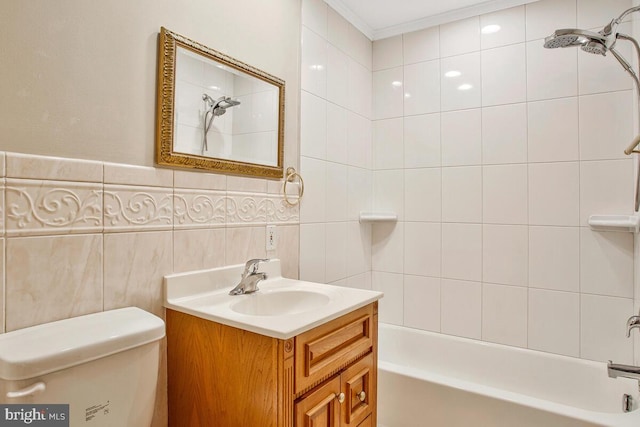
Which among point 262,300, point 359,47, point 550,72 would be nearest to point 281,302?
point 262,300

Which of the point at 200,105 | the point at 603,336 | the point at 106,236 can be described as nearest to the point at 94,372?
the point at 106,236

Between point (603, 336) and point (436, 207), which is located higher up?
point (436, 207)

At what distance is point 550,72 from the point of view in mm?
2055

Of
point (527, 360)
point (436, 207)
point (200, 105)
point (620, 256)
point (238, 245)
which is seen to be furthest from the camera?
point (436, 207)

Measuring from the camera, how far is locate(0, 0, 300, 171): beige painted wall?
3.14 ft

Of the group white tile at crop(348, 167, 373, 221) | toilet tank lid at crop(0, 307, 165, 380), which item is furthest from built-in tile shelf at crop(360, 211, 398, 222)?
toilet tank lid at crop(0, 307, 165, 380)

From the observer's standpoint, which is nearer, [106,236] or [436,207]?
[106,236]

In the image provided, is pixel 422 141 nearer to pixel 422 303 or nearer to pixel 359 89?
pixel 359 89

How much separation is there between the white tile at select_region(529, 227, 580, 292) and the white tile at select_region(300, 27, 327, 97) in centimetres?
147

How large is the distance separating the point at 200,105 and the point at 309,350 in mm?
992

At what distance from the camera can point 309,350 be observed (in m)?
1.13

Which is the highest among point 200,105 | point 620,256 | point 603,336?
point 200,105

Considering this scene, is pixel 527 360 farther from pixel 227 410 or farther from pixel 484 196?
pixel 227 410

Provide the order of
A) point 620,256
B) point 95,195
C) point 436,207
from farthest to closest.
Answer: point 436,207
point 620,256
point 95,195
